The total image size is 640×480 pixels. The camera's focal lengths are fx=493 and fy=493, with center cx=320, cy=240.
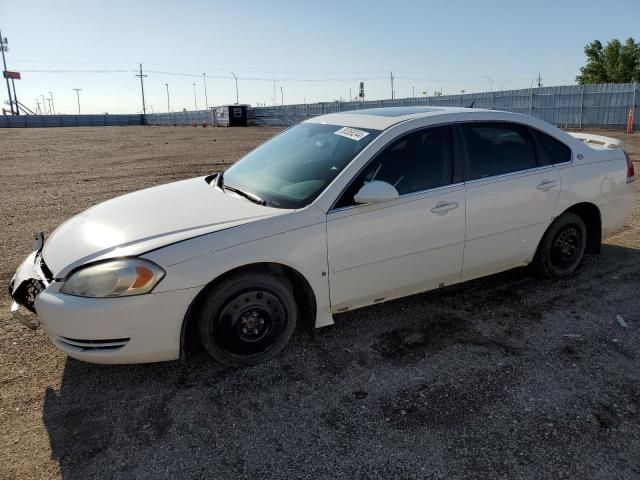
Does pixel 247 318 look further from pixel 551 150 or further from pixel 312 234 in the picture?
pixel 551 150

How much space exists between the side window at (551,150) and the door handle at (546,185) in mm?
172

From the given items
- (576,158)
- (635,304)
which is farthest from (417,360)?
(576,158)

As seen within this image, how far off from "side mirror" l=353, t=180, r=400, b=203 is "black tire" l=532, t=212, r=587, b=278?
188cm

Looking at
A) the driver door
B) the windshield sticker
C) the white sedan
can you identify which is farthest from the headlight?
the windshield sticker

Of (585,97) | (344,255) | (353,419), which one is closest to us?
(353,419)

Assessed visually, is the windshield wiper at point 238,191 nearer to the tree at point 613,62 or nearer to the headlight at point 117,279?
the headlight at point 117,279

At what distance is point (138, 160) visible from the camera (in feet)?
50.9

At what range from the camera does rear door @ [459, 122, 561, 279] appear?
3.79m

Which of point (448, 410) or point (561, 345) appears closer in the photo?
point (448, 410)

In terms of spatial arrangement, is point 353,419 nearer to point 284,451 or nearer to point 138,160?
point 284,451

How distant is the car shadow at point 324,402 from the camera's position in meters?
2.40

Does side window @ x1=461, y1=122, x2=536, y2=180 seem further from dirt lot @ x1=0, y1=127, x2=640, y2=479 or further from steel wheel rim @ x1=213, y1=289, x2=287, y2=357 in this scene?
steel wheel rim @ x1=213, y1=289, x2=287, y2=357

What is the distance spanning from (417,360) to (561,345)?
1.05 meters

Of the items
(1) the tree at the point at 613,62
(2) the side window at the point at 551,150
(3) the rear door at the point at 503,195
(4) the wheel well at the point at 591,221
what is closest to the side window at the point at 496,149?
(3) the rear door at the point at 503,195
